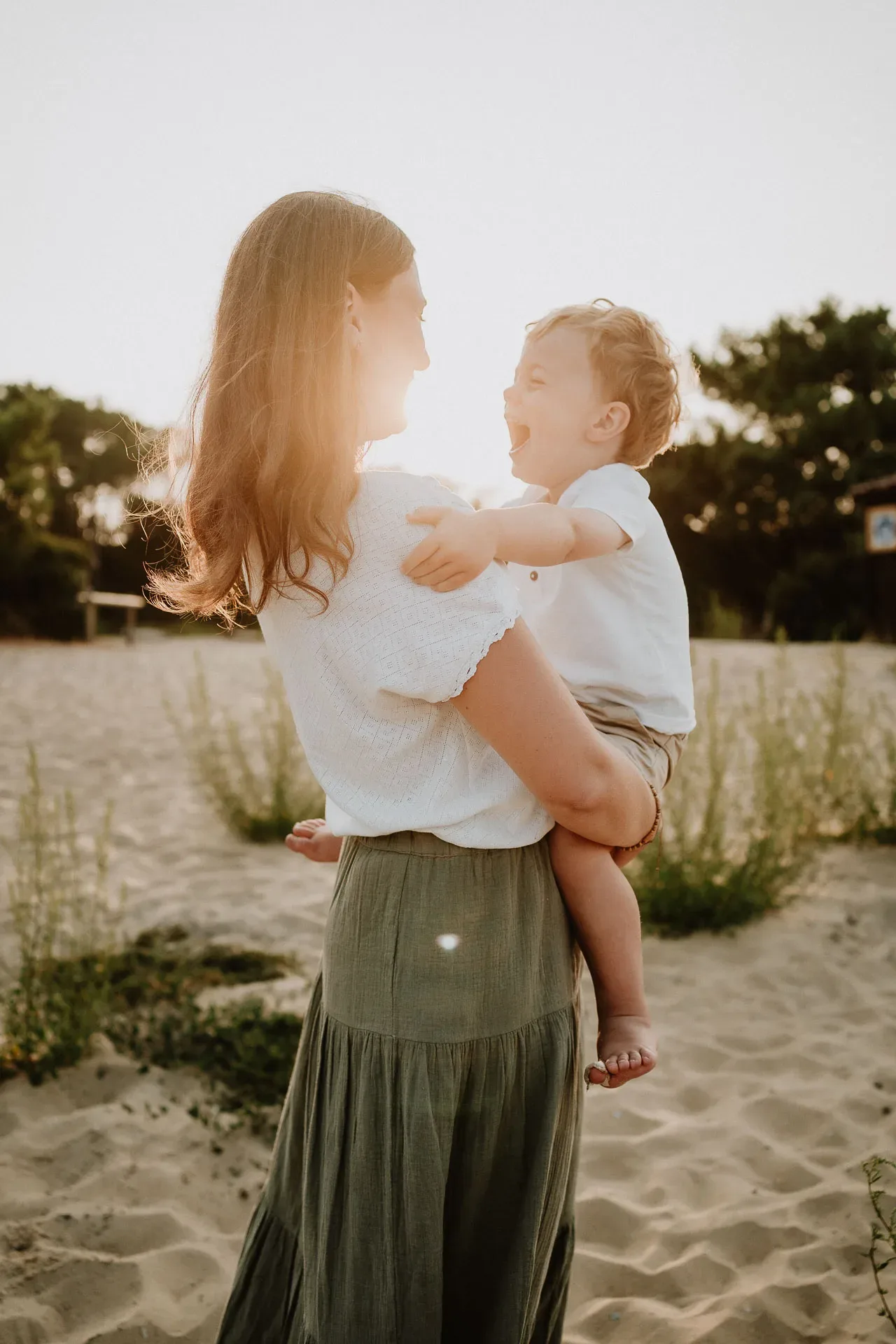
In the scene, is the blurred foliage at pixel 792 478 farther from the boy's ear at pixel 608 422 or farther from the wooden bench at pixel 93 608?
the boy's ear at pixel 608 422

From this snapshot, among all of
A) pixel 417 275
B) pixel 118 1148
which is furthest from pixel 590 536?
pixel 118 1148

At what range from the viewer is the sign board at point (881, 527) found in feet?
53.4

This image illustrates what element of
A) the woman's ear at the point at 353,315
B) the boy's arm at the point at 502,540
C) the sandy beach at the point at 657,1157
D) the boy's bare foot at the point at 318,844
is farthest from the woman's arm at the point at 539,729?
the sandy beach at the point at 657,1157

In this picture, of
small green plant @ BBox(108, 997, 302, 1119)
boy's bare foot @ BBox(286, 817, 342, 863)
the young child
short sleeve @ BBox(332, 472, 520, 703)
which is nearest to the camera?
short sleeve @ BBox(332, 472, 520, 703)

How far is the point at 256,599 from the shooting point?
1.28 meters

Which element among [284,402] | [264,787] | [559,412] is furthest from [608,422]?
[264,787]

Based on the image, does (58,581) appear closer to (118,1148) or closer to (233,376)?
(118,1148)

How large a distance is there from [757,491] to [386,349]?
925 inches

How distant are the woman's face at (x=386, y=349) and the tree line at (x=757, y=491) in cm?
1857

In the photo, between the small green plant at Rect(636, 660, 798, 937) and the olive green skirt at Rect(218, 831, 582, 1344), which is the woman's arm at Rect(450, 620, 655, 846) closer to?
the olive green skirt at Rect(218, 831, 582, 1344)

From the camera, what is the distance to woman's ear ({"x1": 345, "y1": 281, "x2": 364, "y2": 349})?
1.27 m

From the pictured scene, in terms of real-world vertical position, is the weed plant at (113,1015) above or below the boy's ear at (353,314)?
below

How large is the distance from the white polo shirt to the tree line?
1809 cm

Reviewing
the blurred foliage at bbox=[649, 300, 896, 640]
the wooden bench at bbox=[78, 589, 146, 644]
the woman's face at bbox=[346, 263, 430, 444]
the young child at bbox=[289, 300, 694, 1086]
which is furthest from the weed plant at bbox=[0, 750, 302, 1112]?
the blurred foliage at bbox=[649, 300, 896, 640]
